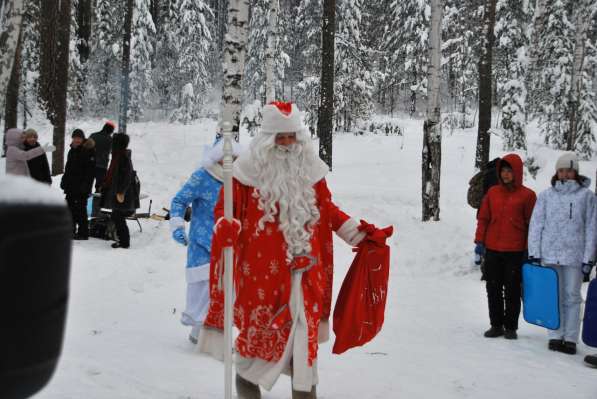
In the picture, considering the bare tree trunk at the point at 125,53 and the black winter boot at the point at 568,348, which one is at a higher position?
the bare tree trunk at the point at 125,53

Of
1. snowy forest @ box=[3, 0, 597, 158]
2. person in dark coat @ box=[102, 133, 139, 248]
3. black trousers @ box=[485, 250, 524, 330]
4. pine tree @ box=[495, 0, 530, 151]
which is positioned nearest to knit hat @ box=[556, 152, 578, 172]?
black trousers @ box=[485, 250, 524, 330]

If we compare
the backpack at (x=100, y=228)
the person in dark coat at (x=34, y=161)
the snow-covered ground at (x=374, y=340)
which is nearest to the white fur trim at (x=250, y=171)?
the snow-covered ground at (x=374, y=340)

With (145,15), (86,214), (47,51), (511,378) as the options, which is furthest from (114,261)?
(145,15)

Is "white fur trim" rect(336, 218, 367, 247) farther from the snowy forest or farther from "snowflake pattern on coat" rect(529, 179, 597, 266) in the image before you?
the snowy forest

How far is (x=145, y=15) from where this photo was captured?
32.5 metres

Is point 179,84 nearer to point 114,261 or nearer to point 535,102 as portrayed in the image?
point 535,102

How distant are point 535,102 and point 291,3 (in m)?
21.1

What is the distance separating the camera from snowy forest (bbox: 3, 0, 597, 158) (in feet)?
70.0

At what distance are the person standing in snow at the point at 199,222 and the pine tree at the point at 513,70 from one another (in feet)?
53.2

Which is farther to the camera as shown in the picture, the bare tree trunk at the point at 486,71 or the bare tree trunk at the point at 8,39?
the bare tree trunk at the point at 486,71

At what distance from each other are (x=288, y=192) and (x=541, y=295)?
366 centimetres

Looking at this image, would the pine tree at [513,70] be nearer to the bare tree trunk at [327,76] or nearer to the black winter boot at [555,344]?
the bare tree trunk at [327,76]

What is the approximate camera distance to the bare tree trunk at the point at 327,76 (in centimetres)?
1669

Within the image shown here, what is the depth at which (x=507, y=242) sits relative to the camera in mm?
6992
